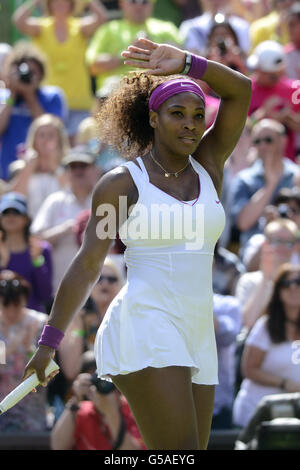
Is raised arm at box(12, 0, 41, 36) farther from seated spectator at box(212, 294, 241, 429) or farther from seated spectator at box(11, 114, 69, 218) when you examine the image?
seated spectator at box(212, 294, 241, 429)

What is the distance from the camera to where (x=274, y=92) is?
917 cm

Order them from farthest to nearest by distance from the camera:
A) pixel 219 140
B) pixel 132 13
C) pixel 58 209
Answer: pixel 132 13
pixel 58 209
pixel 219 140

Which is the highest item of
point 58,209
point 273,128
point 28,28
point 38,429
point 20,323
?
point 28,28

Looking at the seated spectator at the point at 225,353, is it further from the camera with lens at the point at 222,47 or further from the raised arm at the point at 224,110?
the camera with lens at the point at 222,47

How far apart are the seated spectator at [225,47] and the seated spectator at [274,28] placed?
2.45 ft

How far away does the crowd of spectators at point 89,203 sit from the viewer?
6.67 meters

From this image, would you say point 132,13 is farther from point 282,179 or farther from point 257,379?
point 257,379

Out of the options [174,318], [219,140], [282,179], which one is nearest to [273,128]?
[282,179]

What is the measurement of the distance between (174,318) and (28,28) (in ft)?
23.8

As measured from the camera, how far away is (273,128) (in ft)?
27.6

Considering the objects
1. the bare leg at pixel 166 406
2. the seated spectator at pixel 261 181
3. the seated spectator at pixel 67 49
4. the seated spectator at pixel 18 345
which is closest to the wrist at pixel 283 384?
the seated spectator at pixel 18 345

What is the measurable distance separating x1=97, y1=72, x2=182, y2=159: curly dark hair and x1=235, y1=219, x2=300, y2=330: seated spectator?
9.75ft

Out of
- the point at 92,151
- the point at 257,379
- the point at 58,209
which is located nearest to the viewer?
the point at 257,379

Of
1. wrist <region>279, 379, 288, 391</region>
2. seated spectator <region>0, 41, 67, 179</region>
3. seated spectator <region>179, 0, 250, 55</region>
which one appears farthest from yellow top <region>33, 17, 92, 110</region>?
wrist <region>279, 379, 288, 391</region>
